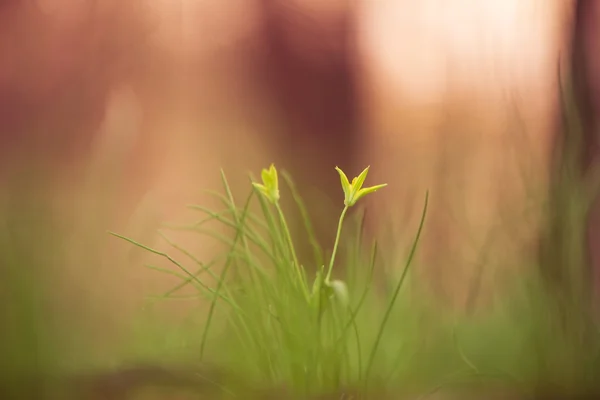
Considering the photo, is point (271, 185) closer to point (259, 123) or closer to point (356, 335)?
point (356, 335)

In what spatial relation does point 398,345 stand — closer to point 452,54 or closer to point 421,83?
point 452,54

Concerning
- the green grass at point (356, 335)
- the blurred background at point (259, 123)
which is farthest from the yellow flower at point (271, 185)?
the blurred background at point (259, 123)

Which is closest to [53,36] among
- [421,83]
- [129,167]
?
[129,167]

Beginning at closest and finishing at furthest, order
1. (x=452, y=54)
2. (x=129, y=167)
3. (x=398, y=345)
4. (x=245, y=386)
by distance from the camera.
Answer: (x=245, y=386) < (x=398, y=345) < (x=452, y=54) < (x=129, y=167)

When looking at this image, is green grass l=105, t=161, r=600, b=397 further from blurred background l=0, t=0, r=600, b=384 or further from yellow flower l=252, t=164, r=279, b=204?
blurred background l=0, t=0, r=600, b=384

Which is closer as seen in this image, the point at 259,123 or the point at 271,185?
the point at 271,185

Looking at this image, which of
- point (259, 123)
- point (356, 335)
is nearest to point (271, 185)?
point (356, 335)

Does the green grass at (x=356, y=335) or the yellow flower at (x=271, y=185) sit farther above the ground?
the yellow flower at (x=271, y=185)

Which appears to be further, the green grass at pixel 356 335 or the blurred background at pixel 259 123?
the blurred background at pixel 259 123

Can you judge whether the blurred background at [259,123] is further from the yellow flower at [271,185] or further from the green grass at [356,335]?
the yellow flower at [271,185]
